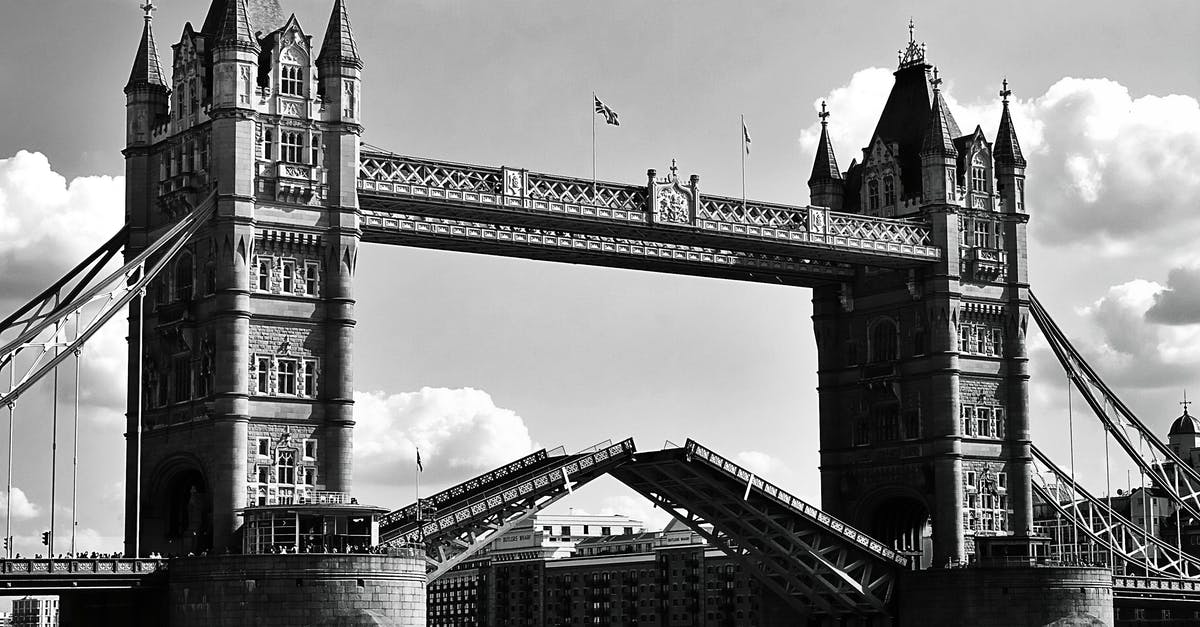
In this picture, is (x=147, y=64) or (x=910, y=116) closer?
(x=147, y=64)

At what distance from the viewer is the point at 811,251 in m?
105

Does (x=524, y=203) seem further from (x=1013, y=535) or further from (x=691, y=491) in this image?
(x=1013, y=535)

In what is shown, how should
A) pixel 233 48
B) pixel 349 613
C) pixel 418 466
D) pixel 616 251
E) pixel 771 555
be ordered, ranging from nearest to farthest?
pixel 349 613
pixel 233 48
pixel 418 466
pixel 616 251
pixel 771 555

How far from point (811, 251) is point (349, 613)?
113 ft

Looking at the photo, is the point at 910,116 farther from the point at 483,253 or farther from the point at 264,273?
the point at 264,273

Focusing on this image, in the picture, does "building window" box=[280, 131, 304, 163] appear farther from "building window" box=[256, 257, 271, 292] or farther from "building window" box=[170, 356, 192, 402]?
"building window" box=[170, 356, 192, 402]

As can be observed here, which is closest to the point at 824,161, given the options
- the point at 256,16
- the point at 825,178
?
the point at 825,178

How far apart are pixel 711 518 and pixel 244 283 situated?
101ft

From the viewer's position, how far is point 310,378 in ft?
288

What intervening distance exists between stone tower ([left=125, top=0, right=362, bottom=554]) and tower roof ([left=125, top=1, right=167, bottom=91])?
6.27 feet

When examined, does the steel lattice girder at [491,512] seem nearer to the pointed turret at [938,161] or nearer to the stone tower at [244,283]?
the stone tower at [244,283]

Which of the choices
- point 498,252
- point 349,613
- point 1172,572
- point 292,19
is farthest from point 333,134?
point 1172,572

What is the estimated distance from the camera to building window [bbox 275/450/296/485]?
86.3 metres

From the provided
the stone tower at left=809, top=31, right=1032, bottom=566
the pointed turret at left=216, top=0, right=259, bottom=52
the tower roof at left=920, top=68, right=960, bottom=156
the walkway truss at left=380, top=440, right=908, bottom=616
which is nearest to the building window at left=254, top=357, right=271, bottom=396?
the walkway truss at left=380, top=440, right=908, bottom=616
